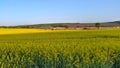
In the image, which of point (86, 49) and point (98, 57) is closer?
point (98, 57)

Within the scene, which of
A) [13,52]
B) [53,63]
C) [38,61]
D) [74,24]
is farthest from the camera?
[74,24]

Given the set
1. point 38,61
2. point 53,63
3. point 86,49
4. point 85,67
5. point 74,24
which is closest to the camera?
point 85,67

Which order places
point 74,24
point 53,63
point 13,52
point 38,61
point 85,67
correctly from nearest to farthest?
point 85,67, point 53,63, point 38,61, point 13,52, point 74,24

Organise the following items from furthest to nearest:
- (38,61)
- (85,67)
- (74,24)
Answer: (74,24), (38,61), (85,67)

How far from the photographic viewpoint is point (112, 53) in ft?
40.9

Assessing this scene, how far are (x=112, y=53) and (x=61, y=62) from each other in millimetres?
2356

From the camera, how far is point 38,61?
1209 centimetres

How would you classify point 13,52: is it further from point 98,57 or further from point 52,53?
point 98,57

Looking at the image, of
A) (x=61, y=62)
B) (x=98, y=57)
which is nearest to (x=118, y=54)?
(x=98, y=57)

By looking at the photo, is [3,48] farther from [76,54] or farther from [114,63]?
[114,63]

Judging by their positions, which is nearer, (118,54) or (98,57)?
(98,57)

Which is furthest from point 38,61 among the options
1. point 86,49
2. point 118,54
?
point 118,54

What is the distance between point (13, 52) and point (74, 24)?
235 ft

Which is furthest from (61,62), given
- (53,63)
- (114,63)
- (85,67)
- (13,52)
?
(13,52)
